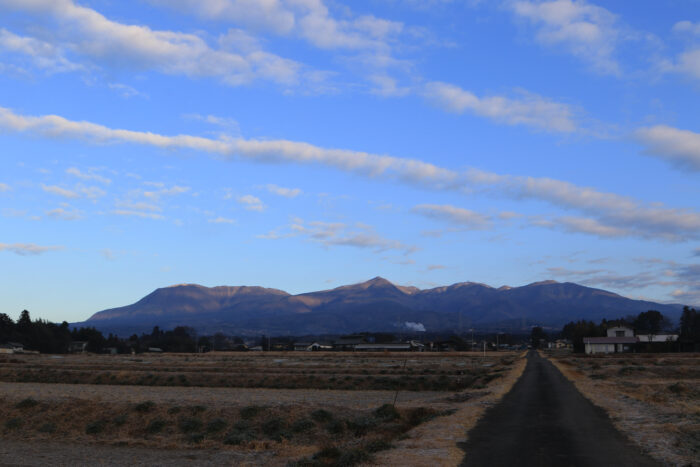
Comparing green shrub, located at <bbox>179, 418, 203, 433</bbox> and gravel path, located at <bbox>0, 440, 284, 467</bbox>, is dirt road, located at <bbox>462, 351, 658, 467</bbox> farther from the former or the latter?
green shrub, located at <bbox>179, 418, 203, 433</bbox>

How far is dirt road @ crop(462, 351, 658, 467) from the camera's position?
59.2 feet

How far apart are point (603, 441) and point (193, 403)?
937 inches

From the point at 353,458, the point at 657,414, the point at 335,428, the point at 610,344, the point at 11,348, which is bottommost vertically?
the point at 11,348

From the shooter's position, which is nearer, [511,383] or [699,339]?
[511,383]

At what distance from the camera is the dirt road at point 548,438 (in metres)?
18.0

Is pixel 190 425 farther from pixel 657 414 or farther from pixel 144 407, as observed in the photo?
pixel 657 414

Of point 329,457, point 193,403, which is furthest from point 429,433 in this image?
point 193,403

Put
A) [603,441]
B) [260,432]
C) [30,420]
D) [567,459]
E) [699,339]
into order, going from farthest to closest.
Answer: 1. [699,339]
2. [30,420]
3. [260,432]
4. [603,441]
5. [567,459]

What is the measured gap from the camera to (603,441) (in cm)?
2131

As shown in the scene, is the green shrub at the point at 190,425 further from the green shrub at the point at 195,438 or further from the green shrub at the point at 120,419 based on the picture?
the green shrub at the point at 120,419

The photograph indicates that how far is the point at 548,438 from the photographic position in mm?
22047

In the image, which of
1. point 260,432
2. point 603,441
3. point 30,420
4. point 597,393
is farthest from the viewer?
point 597,393

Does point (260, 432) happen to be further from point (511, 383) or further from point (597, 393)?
point (511, 383)

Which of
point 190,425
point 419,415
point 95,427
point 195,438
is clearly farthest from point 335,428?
point 95,427
